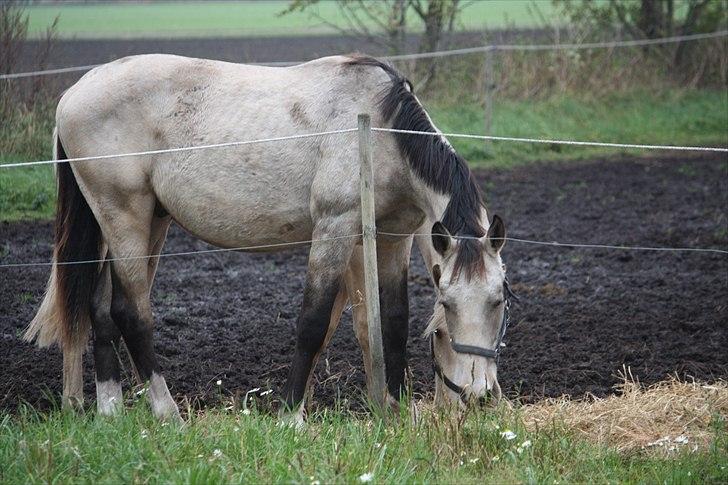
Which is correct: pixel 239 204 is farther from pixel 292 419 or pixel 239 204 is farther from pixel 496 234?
pixel 496 234

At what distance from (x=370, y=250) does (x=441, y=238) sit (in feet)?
1.27

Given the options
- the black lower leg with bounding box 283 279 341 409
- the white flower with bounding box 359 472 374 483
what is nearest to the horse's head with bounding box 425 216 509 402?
the black lower leg with bounding box 283 279 341 409

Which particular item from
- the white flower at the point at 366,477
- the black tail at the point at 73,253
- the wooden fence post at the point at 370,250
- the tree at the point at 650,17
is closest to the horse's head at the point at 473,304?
the wooden fence post at the point at 370,250

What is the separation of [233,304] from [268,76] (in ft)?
8.37

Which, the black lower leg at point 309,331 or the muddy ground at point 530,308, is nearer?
the black lower leg at point 309,331

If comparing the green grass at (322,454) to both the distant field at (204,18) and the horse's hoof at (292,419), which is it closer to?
the horse's hoof at (292,419)

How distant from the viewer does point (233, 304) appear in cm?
759

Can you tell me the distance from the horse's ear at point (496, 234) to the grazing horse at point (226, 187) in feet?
1.33

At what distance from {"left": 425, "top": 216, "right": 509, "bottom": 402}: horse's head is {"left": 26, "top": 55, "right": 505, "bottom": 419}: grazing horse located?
1.27 feet

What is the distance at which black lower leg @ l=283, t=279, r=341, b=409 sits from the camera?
5172 mm

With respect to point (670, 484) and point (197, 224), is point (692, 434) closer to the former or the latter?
point (670, 484)

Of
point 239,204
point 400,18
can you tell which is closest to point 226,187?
point 239,204

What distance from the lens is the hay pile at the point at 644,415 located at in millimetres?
4758

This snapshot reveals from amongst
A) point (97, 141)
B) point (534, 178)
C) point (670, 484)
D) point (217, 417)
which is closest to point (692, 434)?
point (670, 484)
